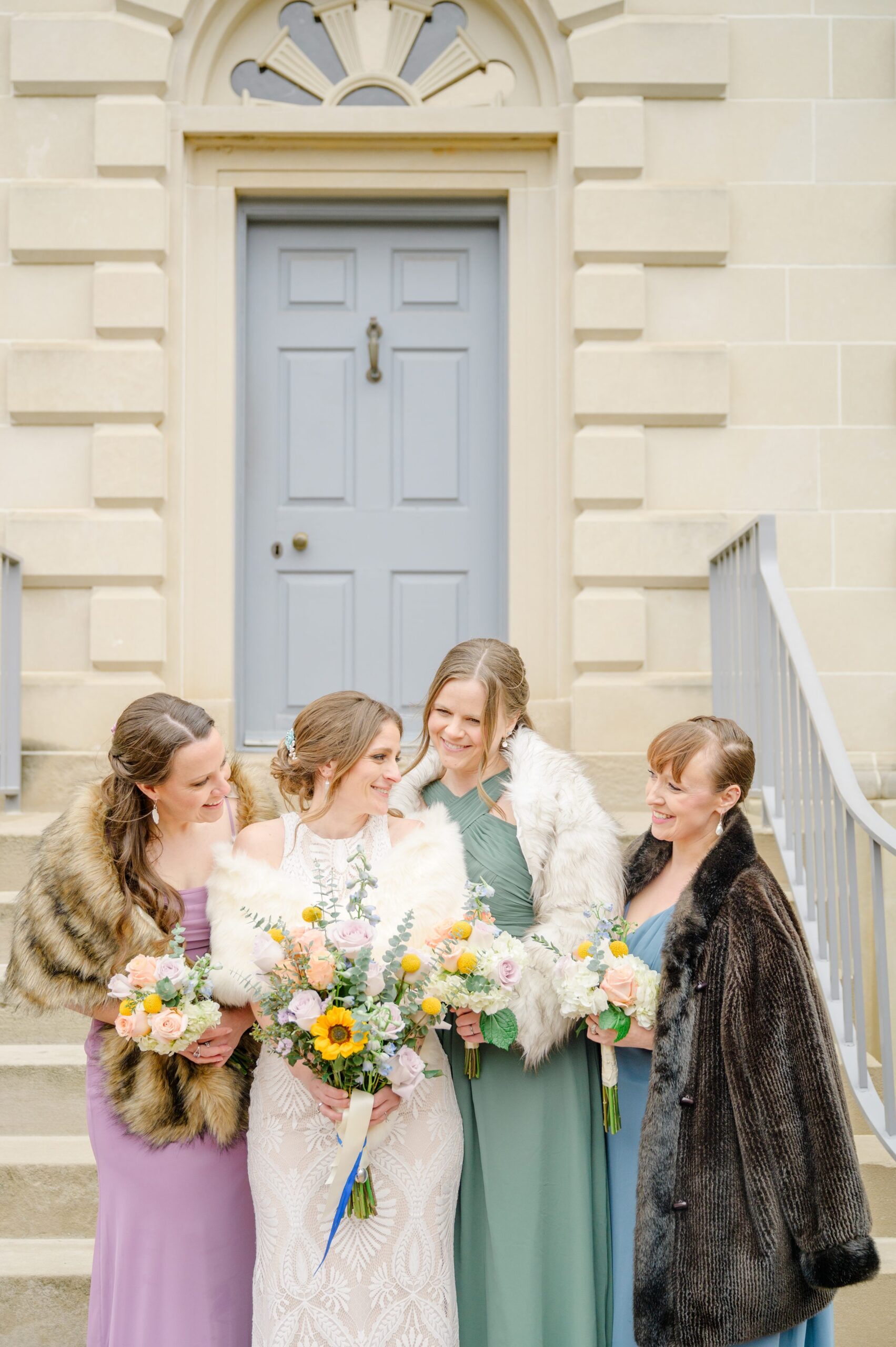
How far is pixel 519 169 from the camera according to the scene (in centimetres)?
557

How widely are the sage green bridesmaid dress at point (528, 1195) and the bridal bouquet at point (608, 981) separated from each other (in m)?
0.21

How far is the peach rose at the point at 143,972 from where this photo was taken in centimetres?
217

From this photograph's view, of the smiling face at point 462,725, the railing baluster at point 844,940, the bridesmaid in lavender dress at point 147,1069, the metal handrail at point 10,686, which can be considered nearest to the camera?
the bridesmaid in lavender dress at point 147,1069

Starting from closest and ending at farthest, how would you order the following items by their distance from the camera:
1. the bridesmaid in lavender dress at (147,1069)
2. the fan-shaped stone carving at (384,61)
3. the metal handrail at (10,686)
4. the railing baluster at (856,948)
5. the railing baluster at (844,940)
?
the bridesmaid in lavender dress at (147,1069) → the railing baluster at (856,948) → the railing baluster at (844,940) → the metal handrail at (10,686) → the fan-shaped stone carving at (384,61)

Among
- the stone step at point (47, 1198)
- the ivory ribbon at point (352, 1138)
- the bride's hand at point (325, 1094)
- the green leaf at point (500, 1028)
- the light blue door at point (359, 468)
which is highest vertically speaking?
the light blue door at point (359, 468)

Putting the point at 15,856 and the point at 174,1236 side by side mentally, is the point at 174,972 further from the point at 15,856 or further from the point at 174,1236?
the point at 15,856

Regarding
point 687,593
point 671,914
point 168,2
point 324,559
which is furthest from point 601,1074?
point 168,2

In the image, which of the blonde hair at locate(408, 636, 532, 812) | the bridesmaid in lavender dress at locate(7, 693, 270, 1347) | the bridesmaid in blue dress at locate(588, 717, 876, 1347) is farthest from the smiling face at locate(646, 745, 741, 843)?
the bridesmaid in lavender dress at locate(7, 693, 270, 1347)

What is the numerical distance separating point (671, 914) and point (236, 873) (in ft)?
2.99

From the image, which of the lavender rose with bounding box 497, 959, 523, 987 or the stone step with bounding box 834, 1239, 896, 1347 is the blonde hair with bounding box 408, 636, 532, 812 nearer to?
the lavender rose with bounding box 497, 959, 523, 987

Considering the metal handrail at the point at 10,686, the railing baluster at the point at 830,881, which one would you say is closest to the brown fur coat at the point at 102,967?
the railing baluster at the point at 830,881

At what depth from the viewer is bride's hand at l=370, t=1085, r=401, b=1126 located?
2219 mm

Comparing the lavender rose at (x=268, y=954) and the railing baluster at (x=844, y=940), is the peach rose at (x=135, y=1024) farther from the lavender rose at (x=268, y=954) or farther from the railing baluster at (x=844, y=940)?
the railing baluster at (x=844, y=940)

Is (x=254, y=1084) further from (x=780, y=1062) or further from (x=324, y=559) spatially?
(x=324, y=559)
